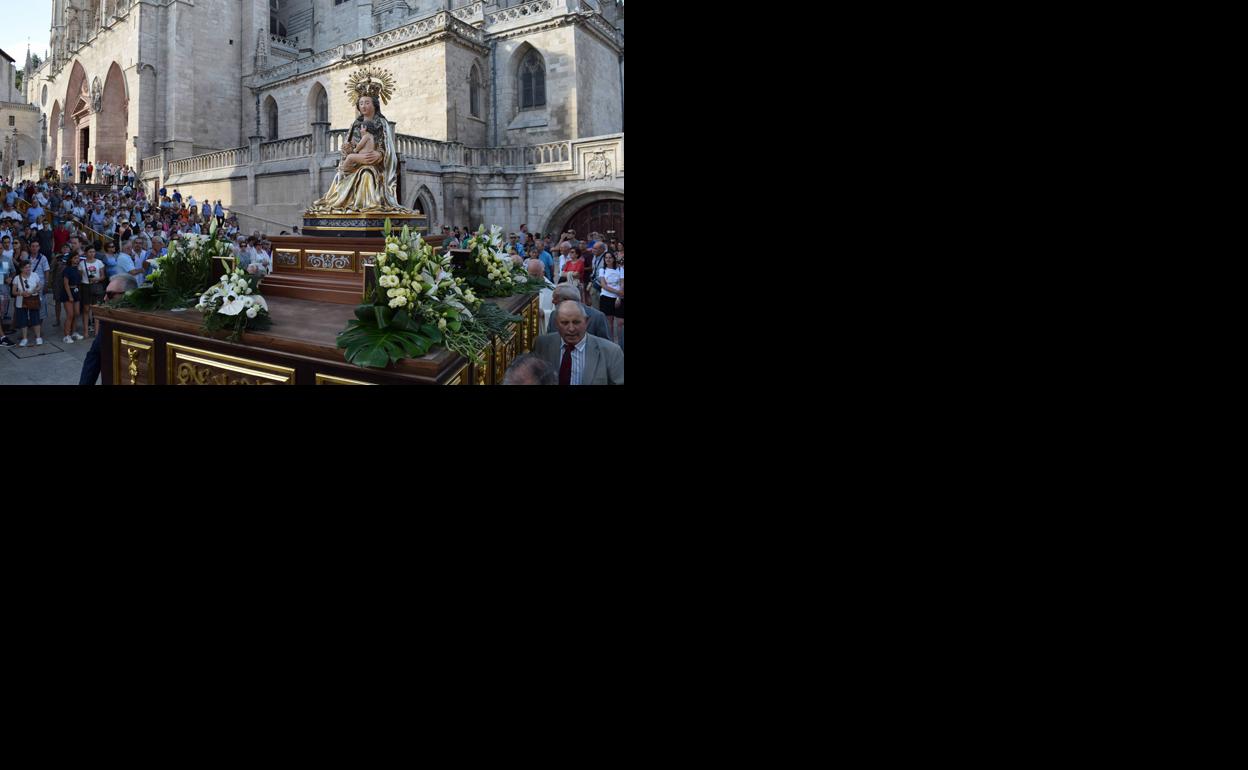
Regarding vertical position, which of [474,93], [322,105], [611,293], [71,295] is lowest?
[71,295]

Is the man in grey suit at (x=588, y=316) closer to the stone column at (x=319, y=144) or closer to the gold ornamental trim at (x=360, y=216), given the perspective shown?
the gold ornamental trim at (x=360, y=216)

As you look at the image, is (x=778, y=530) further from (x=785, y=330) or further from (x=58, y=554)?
(x=58, y=554)

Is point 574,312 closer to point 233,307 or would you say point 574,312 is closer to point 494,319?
point 494,319

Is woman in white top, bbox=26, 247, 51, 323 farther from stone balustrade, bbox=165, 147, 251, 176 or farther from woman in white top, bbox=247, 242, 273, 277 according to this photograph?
stone balustrade, bbox=165, 147, 251, 176

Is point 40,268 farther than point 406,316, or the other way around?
point 40,268

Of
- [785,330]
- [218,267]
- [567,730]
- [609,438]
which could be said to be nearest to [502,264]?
[218,267]

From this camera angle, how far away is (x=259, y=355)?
2904 millimetres

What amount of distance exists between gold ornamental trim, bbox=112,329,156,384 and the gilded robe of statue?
1.50m

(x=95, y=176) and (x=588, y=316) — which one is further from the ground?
(x=95, y=176)

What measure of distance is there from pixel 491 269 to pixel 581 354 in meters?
1.80

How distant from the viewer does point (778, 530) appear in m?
2.24

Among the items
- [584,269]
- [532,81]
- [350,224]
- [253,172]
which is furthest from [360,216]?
[532,81]

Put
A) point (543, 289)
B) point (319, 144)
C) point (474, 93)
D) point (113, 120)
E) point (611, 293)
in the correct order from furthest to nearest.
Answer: point (113, 120)
point (474, 93)
point (319, 144)
point (543, 289)
point (611, 293)

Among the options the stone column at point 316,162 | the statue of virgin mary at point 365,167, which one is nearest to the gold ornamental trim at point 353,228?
the statue of virgin mary at point 365,167
